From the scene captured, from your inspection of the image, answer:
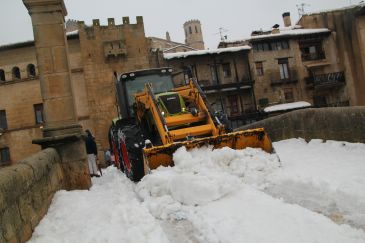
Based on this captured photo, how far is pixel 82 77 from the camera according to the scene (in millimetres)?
27984

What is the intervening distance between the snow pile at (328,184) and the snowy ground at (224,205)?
1 centimetres

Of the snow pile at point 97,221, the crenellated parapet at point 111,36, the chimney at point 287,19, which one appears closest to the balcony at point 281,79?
the chimney at point 287,19

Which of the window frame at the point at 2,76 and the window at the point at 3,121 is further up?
the window frame at the point at 2,76

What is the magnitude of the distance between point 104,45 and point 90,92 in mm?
3925

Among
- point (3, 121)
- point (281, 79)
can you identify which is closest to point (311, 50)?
point (281, 79)

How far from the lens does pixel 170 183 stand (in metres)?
5.17

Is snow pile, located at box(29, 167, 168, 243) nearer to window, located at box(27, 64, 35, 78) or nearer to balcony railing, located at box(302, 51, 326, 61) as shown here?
window, located at box(27, 64, 35, 78)

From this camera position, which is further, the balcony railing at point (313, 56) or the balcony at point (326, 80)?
the balcony railing at point (313, 56)

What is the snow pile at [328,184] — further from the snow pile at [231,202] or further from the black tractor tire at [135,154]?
the black tractor tire at [135,154]

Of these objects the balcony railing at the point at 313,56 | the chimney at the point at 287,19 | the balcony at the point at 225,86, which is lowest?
the balcony at the point at 225,86

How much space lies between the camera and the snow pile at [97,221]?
3732mm

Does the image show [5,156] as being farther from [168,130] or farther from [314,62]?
[314,62]

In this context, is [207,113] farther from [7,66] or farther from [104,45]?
[7,66]

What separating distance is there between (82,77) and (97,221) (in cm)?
2506
